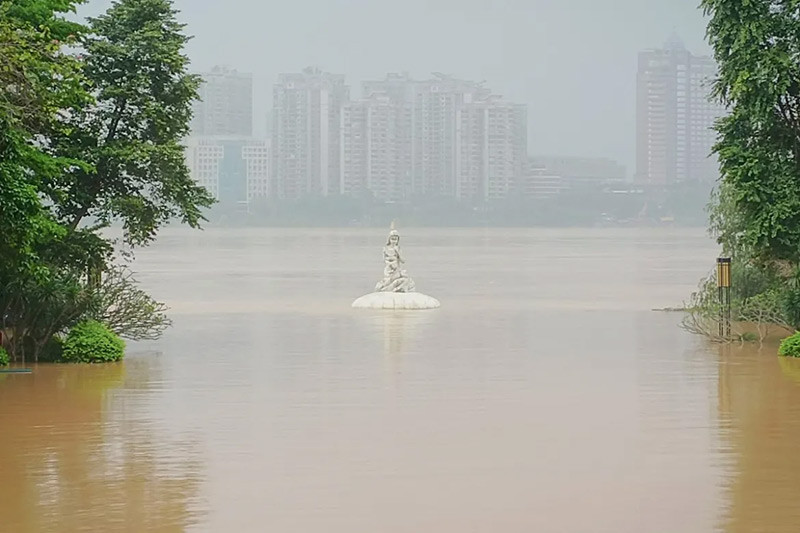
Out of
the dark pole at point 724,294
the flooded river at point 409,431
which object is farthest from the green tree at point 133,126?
the dark pole at point 724,294

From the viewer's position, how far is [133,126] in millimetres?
20047

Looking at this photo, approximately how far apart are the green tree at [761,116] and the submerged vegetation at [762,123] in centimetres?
1

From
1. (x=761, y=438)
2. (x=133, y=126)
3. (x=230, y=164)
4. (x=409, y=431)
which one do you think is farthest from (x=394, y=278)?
(x=230, y=164)

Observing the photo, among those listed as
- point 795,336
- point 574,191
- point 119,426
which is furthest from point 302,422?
point 574,191

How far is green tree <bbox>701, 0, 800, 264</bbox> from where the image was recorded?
63.0ft

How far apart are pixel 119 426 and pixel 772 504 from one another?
248 inches

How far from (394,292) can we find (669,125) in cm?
7637

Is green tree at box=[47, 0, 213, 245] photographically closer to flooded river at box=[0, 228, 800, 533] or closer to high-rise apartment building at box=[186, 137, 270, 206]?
flooded river at box=[0, 228, 800, 533]

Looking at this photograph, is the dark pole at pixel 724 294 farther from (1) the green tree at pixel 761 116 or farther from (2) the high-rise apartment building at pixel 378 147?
(2) the high-rise apartment building at pixel 378 147

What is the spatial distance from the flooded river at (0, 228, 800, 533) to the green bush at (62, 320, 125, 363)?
1.12ft

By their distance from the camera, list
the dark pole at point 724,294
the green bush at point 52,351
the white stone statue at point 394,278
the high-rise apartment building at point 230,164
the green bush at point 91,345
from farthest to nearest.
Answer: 1. the high-rise apartment building at point 230,164
2. the white stone statue at point 394,278
3. the dark pole at point 724,294
4. the green bush at point 52,351
5. the green bush at point 91,345

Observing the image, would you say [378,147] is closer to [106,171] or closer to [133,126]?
[133,126]

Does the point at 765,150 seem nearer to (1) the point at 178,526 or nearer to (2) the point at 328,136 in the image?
(1) the point at 178,526

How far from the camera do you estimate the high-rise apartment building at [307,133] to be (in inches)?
4225
